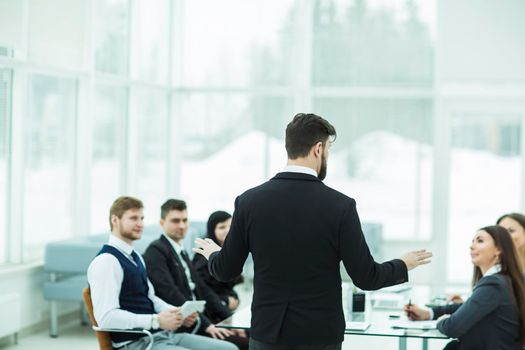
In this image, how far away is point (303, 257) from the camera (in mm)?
2986

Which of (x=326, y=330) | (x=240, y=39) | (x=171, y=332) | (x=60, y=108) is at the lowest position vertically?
(x=171, y=332)

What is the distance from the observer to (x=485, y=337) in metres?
4.16

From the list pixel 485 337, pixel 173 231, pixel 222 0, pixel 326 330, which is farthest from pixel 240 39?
pixel 326 330

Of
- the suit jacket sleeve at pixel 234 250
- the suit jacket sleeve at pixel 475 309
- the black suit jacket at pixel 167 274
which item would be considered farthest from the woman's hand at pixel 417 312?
the suit jacket sleeve at pixel 234 250

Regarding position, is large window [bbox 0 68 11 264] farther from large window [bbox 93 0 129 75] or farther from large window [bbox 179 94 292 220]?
large window [bbox 179 94 292 220]

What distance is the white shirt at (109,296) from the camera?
14.5ft

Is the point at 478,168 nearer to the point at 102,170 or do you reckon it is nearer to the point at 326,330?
the point at 102,170

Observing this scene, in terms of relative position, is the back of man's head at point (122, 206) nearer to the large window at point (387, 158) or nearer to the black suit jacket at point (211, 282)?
the black suit jacket at point (211, 282)

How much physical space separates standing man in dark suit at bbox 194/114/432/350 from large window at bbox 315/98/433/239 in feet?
26.0

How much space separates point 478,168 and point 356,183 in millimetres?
1490

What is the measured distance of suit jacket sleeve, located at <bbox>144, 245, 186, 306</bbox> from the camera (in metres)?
5.20

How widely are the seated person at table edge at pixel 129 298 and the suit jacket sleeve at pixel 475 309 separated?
4.36 feet

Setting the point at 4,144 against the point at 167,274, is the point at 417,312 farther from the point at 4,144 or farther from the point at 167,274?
the point at 4,144

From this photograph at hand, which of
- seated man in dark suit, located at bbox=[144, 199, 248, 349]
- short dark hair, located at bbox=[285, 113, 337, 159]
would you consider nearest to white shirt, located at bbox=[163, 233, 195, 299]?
seated man in dark suit, located at bbox=[144, 199, 248, 349]
